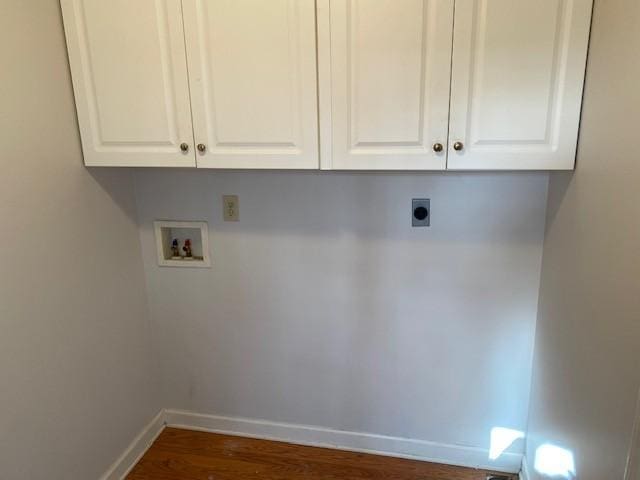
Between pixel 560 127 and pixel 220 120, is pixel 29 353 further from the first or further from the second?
pixel 560 127

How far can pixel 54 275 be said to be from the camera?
1.52 m

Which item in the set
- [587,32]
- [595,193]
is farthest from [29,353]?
[587,32]

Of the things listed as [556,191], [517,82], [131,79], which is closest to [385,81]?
[517,82]

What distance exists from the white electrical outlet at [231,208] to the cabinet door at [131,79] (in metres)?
0.36

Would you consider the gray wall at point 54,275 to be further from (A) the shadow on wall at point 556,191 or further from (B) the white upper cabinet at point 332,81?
(A) the shadow on wall at point 556,191

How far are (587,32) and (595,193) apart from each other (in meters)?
0.45

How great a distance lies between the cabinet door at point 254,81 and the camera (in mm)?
1361

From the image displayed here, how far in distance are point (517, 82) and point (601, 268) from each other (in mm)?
579

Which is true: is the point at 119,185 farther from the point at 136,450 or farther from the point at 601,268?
the point at 601,268

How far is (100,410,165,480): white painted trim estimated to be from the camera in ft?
6.17

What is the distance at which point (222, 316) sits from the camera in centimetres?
203

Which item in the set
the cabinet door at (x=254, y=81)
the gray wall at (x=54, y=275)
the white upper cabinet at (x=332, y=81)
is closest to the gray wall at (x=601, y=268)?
the white upper cabinet at (x=332, y=81)

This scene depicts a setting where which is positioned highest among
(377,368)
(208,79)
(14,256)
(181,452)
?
(208,79)

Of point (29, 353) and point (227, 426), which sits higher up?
point (29, 353)
